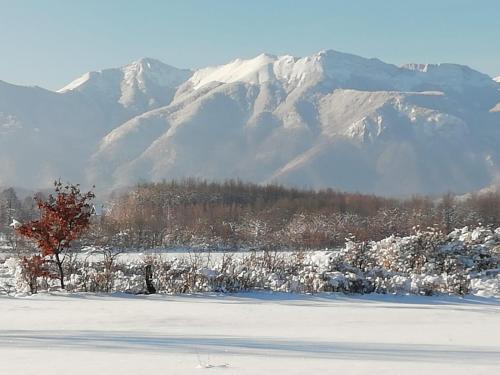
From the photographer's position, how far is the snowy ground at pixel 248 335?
595 centimetres

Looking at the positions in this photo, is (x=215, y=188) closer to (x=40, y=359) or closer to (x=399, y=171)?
(x=40, y=359)

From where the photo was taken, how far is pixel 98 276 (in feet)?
44.5

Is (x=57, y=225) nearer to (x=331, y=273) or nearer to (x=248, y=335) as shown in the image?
(x=331, y=273)

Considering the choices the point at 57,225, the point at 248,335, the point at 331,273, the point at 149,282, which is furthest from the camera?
the point at 57,225

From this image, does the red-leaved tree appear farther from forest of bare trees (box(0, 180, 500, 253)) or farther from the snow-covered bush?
forest of bare trees (box(0, 180, 500, 253))

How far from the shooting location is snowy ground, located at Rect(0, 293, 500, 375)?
595 centimetres

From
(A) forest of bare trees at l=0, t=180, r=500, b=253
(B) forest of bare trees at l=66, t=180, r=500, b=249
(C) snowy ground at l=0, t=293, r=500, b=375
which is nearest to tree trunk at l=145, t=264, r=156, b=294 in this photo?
(C) snowy ground at l=0, t=293, r=500, b=375

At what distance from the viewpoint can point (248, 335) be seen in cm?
792

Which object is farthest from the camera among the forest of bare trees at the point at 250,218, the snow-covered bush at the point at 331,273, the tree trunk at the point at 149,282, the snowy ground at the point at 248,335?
the forest of bare trees at the point at 250,218

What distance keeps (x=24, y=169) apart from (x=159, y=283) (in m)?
196

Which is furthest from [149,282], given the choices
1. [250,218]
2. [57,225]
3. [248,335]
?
[250,218]

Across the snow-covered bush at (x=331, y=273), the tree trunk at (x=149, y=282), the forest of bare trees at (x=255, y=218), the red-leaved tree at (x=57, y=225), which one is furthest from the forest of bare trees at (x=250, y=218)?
the red-leaved tree at (x=57, y=225)

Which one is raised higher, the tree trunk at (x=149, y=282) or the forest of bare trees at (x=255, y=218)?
the tree trunk at (x=149, y=282)

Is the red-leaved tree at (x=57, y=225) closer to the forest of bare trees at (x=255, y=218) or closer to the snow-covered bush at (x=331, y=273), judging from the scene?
the snow-covered bush at (x=331, y=273)
